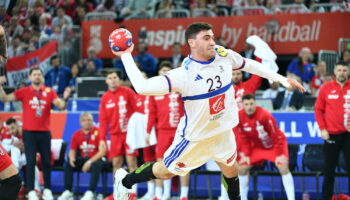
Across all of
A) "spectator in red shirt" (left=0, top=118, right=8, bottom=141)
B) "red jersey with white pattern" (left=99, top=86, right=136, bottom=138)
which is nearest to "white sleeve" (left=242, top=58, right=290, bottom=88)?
"red jersey with white pattern" (left=99, top=86, right=136, bottom=138)

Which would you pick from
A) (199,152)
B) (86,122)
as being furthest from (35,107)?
(199,152)

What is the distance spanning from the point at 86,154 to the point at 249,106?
3.54 meters

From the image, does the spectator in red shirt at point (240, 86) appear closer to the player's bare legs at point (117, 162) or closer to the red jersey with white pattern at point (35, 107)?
the player's bare legs at point (117, 162)

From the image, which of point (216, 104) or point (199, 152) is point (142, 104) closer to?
point (199, 152)

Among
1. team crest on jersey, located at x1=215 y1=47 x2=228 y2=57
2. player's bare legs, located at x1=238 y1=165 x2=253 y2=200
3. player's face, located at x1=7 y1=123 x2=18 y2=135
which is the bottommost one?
player's bare legs, located at x1=238 y1=165 x2=253 y2=200

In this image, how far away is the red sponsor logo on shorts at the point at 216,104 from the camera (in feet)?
28.1

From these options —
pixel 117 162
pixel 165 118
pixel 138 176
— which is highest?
pixel 165 118

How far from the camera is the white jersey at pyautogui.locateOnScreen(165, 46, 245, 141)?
8.46 m

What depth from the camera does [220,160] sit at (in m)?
8.89

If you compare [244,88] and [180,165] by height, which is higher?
[244,88]

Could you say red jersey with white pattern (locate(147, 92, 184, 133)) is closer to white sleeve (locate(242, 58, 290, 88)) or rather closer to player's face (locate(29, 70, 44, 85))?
player's face (locate(29, 70, 44, 85))

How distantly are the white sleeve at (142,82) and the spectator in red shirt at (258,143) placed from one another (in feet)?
14.4

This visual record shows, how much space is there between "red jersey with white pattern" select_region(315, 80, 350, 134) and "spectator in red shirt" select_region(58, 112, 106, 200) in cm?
403

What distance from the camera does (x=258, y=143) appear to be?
12.7m
